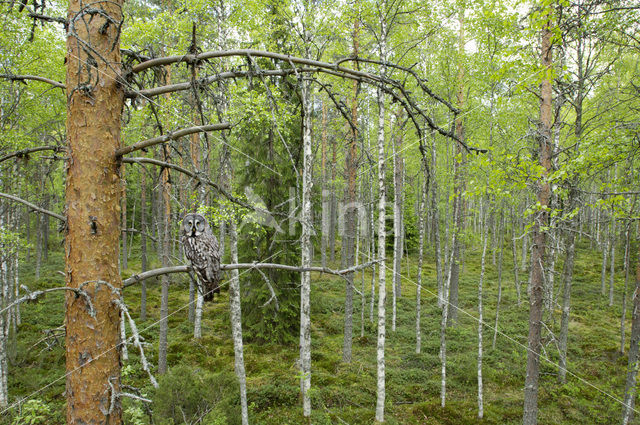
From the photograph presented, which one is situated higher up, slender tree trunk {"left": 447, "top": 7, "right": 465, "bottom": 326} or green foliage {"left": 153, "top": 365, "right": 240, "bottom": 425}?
slender tree trunk {"left": 447, "top": 7, "right": 465, "bottom": 326}

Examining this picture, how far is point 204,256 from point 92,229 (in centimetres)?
68

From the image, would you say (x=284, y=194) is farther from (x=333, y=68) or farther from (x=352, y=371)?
(x=333, y=68)

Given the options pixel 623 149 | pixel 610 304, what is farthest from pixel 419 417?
pixel 610 304

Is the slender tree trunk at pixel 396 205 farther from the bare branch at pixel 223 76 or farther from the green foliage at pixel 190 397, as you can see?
the bare branch at pixel 223 76

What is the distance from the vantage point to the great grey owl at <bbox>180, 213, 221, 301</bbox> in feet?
7.74

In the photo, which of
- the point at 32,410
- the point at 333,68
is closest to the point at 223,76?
the point at 333,68

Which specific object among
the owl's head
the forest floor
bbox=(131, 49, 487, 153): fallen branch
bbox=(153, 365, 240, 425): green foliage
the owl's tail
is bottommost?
the forest floor

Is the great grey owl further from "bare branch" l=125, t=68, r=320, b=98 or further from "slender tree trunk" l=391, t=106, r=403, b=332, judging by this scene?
"slender tree trunk" l=391, t=106, r=403, b=332

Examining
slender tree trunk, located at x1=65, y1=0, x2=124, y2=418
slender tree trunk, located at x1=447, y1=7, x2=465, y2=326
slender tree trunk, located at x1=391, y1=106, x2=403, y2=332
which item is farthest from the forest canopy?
slender tree trunk, located at x1=391, y1=106, x2=403, y2=332

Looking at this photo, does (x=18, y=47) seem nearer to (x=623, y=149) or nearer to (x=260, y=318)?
(x=260, y=318)

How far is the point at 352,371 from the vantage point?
11.3 metres

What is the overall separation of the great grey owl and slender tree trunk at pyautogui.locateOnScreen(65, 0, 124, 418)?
49 centimetres

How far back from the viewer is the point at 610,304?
59.3ft

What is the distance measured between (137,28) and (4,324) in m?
7.97
